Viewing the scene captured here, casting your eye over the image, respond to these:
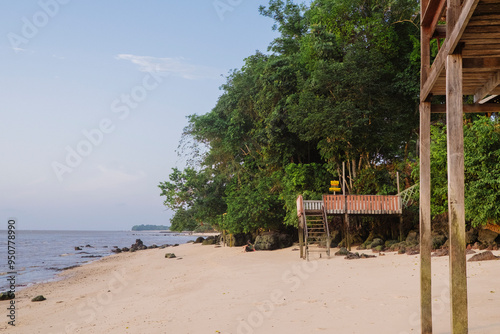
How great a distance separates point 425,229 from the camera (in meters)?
6.04

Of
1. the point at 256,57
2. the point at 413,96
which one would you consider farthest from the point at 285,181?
the point at 256,57

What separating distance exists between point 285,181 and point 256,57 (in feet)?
38.4

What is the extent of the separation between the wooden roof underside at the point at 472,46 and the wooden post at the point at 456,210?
0.45m

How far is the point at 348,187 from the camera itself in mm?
25859

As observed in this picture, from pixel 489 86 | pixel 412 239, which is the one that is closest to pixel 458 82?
pixel 489 86

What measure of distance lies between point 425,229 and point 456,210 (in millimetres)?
1698

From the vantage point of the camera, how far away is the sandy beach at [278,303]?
270 inches

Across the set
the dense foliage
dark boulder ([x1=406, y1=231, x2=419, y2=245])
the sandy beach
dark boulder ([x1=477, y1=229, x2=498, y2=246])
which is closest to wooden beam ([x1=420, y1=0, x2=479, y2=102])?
the sandy beach

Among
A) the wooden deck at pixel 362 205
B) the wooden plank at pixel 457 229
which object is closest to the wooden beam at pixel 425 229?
the wooden plank at pixel 457 229

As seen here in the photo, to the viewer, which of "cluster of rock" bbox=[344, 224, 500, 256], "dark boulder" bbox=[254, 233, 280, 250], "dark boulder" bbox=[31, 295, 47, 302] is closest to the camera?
"dark boulder" bbox=[31, 295, 47, 302]

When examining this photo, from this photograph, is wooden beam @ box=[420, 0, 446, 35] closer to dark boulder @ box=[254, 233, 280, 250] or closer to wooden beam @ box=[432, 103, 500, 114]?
wooden beam @ box=[432, 103, 500, 114]

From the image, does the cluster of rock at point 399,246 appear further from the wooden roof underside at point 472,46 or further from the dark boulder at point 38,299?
the dark boulder at point 38,299

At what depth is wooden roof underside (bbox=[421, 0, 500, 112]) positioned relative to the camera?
4316mm

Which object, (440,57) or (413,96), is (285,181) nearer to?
(413,96)
